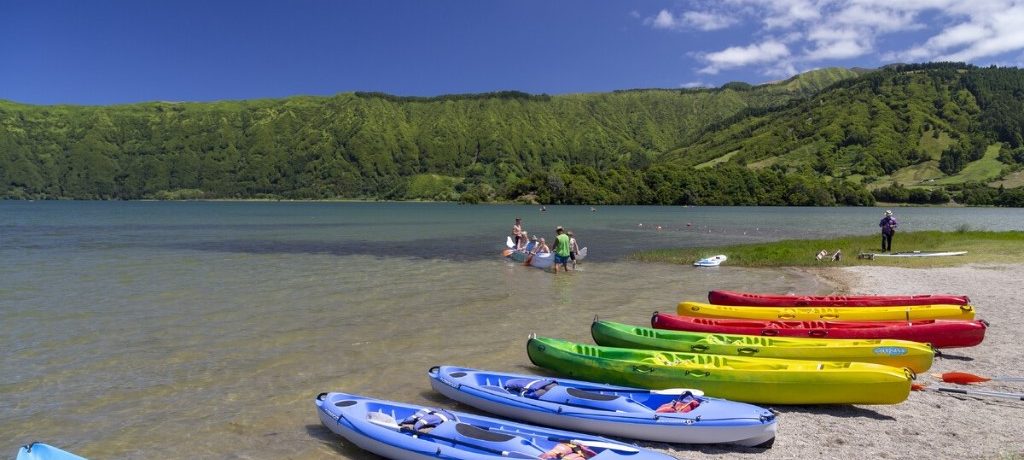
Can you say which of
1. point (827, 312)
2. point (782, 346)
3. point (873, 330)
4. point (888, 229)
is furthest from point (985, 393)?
point (888, 229)

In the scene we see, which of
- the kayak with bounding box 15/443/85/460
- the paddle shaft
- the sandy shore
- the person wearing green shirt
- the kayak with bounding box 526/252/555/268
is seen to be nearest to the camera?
the kayak with bounding box 15/443/85/460

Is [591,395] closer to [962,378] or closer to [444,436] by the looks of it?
[444,436]

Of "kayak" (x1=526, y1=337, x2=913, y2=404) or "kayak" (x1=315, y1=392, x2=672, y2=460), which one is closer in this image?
"kayak" (x1=315, y1=392, x2=672, y2=460)

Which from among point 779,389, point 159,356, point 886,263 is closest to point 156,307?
point 159,356

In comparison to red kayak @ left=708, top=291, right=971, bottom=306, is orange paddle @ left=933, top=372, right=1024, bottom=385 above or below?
below

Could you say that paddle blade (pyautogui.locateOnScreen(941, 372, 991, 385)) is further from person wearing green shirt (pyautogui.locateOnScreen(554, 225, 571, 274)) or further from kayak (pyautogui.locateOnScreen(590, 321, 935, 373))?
person wearing green shirt (pyautogui.locateOnScreen(554, 225, 571, 274))

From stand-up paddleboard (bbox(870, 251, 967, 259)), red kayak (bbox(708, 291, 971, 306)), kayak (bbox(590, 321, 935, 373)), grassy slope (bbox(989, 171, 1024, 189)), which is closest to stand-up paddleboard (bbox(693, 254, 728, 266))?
stand-up paddleboard (bbox(870, 251, 967, 259))

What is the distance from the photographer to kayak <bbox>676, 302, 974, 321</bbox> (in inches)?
624

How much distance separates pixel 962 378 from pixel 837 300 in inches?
244

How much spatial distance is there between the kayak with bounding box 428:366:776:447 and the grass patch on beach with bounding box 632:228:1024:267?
2625cm

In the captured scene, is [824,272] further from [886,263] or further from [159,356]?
[159,356]

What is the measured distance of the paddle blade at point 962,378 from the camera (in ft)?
38.3

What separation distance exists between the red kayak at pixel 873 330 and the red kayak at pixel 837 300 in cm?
296

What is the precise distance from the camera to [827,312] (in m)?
16.5
